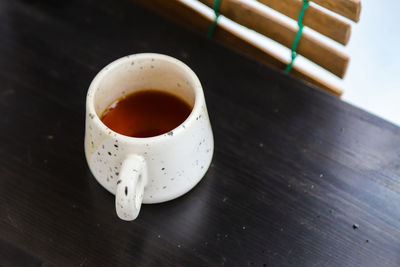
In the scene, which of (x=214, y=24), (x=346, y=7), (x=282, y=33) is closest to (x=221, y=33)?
(x=214, y=24)

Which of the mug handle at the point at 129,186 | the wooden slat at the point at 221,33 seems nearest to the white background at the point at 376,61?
the wooden slat at the point at 221,33

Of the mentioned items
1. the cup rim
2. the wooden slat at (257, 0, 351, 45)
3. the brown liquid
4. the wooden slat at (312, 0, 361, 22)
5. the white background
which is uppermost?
the wooden slat at (312, 0, 361, 22)

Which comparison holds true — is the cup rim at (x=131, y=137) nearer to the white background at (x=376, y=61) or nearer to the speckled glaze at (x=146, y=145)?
the speckled glaze at (x=146, y=145)

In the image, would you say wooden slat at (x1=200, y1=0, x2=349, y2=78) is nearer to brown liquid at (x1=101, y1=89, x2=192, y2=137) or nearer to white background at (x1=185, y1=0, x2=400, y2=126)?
brown liquid at (x1=101, y1=89, x2=192, y2=137)

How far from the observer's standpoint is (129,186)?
55 cm

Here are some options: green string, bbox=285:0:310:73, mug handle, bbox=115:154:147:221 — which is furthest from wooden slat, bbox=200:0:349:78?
mug handle, bbox=115:154:147:221

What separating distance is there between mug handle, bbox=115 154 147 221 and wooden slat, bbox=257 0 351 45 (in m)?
0.37

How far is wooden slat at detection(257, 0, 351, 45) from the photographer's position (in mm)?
772

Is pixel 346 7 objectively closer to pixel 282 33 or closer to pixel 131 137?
pixel 282 33

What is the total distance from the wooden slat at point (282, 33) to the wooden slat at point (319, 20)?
0.03m

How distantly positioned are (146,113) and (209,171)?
0.12 m

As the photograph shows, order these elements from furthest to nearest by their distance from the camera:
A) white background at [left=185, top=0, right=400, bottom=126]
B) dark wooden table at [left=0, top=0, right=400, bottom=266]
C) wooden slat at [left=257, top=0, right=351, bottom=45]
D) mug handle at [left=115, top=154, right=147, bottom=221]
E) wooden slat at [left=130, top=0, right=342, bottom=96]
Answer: white background at [left=185, top=0, right=400, bottom=126], wooden slat at [left=130, top=0, right=342, bottom=96], wooden slat at [left=257, top=0, right=351, bottom=45], dark wooden table at [left=0, top=0, right=400, bottom=266], mug handle at [left=115, top=154, right=147, bottom=221]

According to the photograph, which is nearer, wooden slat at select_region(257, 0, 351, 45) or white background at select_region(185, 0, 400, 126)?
wooden slat at select_region(257, 0, 351, 45)

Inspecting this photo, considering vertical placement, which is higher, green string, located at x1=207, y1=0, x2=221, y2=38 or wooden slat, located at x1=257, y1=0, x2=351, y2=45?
wooden slat, located at x1=257, y1=0, x2=351, y2=45
